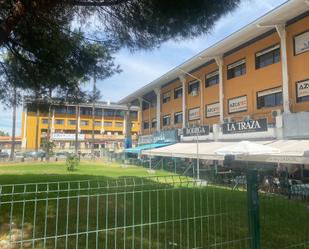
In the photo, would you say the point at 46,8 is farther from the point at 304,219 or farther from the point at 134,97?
the point at 134,97

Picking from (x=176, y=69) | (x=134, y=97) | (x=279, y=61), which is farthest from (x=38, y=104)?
(x=134, y=97)

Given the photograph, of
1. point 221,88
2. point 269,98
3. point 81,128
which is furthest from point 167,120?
point 81,128

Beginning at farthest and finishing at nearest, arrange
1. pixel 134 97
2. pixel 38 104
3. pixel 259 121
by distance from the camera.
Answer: pixel 134 97, pixel 259 121, pixel 38 104

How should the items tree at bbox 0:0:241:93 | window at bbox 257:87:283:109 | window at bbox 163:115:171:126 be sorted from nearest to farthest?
1. tree at bbox 0:0:241:93
2. window at bbox 257:87:283:109
3. window at bbox 163:115:171:126

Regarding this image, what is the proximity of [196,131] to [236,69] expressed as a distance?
504 cm

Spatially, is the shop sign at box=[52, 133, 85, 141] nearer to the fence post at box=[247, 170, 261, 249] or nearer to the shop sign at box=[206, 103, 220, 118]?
the shop sign at box=[206, 103, 220, 118]

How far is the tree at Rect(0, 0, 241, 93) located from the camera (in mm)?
6965

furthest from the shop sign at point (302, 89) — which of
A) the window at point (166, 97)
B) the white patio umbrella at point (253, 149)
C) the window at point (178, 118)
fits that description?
the window at point (166, 97)

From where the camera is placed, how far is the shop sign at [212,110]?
78.0 feet

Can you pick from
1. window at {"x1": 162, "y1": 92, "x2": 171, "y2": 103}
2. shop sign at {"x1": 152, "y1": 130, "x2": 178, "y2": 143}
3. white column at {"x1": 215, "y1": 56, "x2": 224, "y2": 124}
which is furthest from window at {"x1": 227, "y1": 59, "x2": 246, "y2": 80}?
window at {"x1": 162, "y1": 92, "x2": 171, "y2": 103}

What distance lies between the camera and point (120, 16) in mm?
7957

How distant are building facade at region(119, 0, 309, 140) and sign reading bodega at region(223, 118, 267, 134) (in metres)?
0.12

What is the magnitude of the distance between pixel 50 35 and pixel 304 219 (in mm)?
6957

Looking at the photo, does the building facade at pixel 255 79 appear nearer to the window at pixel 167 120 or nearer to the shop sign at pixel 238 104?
the shop sign at pixel 238 104
